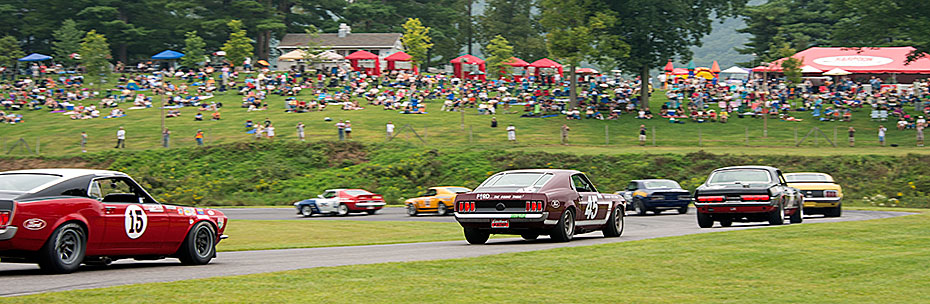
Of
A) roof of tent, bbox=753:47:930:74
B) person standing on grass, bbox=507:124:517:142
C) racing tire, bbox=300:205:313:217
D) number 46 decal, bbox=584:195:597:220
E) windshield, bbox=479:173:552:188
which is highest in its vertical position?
roof of tent, bbox=753:47:930:74

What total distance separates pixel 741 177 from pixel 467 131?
37191 mm

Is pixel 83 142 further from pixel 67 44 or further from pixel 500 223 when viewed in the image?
pixel 500 223

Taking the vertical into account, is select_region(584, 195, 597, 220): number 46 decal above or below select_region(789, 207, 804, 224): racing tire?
above

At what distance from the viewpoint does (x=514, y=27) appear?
404 feet

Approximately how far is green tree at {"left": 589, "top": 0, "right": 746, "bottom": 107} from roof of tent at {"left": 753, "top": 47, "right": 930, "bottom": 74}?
854 cm

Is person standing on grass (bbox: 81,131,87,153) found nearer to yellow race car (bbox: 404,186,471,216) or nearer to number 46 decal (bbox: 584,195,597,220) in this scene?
yellow race car (bbox: 404,186,471,216)

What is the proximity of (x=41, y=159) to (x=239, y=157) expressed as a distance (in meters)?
11.4

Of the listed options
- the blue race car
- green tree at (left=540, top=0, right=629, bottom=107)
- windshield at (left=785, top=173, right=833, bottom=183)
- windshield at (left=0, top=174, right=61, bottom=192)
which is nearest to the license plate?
windshield at (left=0, top=174, right=61, bottom=192)

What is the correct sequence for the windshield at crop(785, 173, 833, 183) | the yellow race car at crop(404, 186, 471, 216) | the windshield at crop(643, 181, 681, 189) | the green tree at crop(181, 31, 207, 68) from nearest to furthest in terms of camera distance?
1. the windshield at crop(785, 173, 833, 183)
2. the windshield at crop(643, 181, 681, 189)
3. the yellow race car at crop(404, 186, 471, 216)
4. the green tree at crop(181, 31, 207, 68)

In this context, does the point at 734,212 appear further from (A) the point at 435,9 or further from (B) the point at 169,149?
(A) the point at 435,9

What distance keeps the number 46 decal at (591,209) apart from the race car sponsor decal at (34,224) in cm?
1038

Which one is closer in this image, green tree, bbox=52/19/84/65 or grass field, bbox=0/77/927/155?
grass field, bbox=0/77/927/155

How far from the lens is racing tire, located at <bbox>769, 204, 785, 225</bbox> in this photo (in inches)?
857

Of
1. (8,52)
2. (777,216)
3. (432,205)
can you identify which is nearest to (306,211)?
(432,205)
